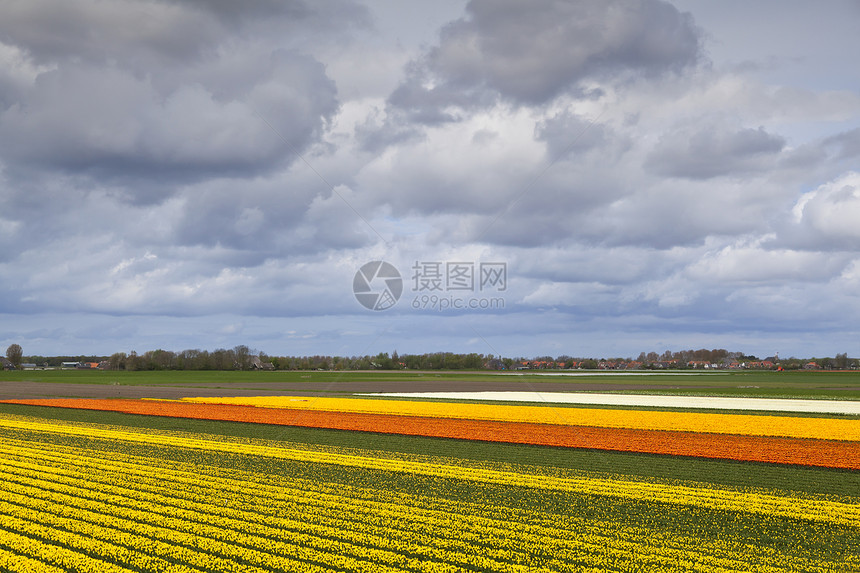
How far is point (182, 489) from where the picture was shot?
15.7 m

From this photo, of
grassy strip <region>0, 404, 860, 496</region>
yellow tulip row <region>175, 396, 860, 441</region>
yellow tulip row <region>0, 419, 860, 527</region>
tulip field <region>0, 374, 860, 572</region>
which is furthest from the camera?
yellow tulip row <region>175, 396, 860, 441</region>

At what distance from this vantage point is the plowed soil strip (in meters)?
22.3

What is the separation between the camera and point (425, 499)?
15.1m

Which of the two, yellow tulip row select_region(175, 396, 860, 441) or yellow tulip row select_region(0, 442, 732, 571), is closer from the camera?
yellow tulip row select_region(0, 442, 732, 571)

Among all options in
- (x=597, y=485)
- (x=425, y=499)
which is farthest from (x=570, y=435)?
(x=425, y=499)

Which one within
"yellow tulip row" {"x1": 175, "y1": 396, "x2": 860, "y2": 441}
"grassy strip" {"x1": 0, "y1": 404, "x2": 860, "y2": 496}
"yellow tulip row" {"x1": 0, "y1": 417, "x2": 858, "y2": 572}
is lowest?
"yellow tulip row" {"x1": 175, "y1": 396, "x2": 860, "y2": 441}

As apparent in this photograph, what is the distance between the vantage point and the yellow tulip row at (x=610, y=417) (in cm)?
2983

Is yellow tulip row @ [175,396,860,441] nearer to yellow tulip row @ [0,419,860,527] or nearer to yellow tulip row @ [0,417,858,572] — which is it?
yellow tulip row @ [0,419,860,527]

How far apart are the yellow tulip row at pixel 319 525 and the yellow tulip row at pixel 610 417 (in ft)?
48.2

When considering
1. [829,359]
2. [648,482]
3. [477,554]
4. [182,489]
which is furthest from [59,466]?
[829,359]

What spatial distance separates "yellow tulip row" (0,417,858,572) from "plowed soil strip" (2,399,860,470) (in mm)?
6335

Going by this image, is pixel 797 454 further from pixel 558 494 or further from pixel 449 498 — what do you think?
pixel 449 498

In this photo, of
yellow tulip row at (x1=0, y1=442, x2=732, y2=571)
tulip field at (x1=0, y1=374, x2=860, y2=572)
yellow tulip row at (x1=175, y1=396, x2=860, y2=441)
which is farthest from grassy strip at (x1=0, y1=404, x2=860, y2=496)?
yellow tulip row at (x1=175, y1=396, x2=860, y2=441)

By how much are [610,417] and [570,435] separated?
967cm
